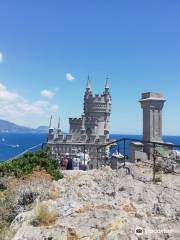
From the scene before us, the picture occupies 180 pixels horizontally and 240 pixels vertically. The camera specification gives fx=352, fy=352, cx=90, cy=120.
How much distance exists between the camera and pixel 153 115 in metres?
15.7

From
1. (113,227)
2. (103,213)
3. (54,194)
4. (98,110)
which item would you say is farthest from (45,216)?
(98,110)

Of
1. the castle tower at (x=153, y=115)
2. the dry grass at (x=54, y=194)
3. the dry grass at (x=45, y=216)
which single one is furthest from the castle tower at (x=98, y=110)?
the dry grass at (x=45, y=216)

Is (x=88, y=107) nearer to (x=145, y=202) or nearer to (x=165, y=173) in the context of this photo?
(x=165, y=173)

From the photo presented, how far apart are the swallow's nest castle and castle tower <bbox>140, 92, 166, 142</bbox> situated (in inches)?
870

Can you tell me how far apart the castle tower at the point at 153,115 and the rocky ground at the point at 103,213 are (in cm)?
637

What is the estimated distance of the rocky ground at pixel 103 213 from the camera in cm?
628

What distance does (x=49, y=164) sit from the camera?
13.0m

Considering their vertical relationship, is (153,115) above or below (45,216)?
above

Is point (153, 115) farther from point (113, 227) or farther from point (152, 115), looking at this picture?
point (113, 227)

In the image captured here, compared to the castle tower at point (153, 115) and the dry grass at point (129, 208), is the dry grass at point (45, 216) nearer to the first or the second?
the dry grass at point (129, 208)

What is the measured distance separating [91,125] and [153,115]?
3023 cm

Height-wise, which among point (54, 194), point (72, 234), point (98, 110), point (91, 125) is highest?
point (98, 110)

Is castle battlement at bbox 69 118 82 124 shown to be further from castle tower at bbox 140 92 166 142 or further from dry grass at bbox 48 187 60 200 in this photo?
dry grass at bbox 48 187 60 200

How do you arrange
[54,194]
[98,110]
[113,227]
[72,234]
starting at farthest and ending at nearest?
[98,110]
[54,194]
[113,227]
[72,234]
